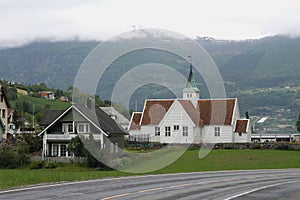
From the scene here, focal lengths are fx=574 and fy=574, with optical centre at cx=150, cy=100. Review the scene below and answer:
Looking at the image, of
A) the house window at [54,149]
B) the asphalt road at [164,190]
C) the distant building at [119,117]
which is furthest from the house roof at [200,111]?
the asphalt road at [164,190]

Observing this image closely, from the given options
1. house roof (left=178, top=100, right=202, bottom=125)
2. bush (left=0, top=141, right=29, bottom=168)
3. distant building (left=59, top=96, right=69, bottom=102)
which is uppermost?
distant building (left=59, top=96, right=69, bottom=102)

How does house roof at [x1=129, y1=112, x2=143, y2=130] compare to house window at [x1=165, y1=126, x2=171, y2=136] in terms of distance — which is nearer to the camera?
house window at [x1=165, y1=126, x2=171, y2=136]

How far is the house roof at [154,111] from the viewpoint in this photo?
86875mm

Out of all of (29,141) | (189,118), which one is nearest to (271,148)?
(189,118)

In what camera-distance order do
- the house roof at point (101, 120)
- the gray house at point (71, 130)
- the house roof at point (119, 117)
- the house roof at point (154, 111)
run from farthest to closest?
the house roof at point (119, 117) → the house roof at point (154, 111) → the house roof at point (101, 120) → the gray house at point (71, 130)

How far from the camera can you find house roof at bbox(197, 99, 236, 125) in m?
84.6

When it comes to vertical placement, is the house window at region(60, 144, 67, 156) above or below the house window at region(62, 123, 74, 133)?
below

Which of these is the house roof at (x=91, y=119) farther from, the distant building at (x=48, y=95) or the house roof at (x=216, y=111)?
the distant building at (x=48, y=95)

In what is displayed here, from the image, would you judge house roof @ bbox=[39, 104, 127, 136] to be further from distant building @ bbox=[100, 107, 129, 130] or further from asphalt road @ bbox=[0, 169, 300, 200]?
distant building @ bbox=[100, 107, 129, 130]

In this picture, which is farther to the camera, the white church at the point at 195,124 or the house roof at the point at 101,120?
the white church at the point at 195,124

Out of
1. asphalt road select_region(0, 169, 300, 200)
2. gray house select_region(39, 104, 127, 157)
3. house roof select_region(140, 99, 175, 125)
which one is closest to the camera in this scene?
asphalt road select_region(0, 169, 300, 200)

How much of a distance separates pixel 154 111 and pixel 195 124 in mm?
9005

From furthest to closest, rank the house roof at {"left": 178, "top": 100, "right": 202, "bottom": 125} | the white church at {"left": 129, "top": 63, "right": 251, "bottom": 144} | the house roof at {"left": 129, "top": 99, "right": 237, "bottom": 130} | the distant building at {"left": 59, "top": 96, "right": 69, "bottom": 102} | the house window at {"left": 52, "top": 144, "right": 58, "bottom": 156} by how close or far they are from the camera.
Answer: the distant building at {"left": 59, "top": 96, "right": 69, "bottom": 102}, the house roof at {"left": 129, "top": 99, "right": 237, "bottom": 130}, the house roof at {"left": 178, "top": 100, "right": 202, "bottom": 125}, the white church at {"left": 129, "top": 63, "right": 251, "bottom": 144}, the house window at {"left": 52, "top": 144, "right": 58, "bottom": 156}

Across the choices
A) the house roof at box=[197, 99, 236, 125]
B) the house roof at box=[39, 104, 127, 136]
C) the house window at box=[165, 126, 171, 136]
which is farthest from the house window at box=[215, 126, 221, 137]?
the house roof at box=[39, 104, 127, 136]
